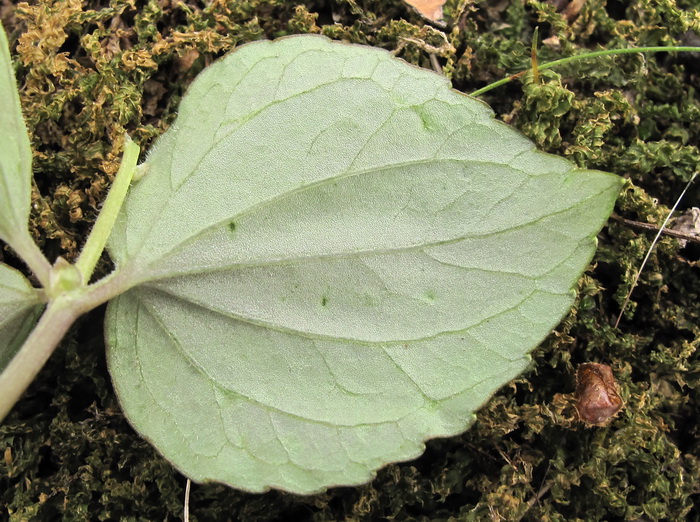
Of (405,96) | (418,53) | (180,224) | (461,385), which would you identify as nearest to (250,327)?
(180,224)

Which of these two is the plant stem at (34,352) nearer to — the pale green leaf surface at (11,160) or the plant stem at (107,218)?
the plant stem at (107,218)

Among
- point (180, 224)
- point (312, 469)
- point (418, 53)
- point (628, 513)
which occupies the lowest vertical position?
point (628, 513)

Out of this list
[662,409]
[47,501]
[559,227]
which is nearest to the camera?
[559,227]

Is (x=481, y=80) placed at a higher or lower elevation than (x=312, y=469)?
higher

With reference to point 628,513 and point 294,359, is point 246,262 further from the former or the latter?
point 628,513

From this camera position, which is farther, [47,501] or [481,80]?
[481,80]

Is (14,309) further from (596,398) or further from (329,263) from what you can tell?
(596,398)

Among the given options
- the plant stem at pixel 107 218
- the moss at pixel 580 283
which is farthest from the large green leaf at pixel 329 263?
the moss at pixel 580 283

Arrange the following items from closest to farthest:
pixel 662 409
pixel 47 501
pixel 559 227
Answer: pixel 559 227
pixel 47 501
pixel 662 409
